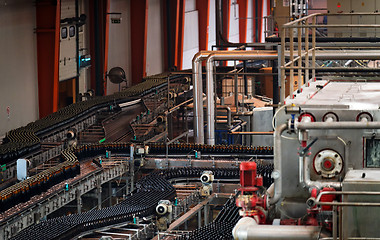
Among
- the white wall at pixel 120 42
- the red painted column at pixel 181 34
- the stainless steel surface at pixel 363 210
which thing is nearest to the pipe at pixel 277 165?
the stainless steel surface at pixel 363 210

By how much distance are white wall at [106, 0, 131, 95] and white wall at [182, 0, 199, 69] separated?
6918mm

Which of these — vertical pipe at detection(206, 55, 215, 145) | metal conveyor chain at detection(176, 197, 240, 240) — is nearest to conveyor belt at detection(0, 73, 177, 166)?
vertical pipe at detection(206, 55, 215, 145)

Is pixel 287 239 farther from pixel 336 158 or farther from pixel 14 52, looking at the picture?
pixel 14 52

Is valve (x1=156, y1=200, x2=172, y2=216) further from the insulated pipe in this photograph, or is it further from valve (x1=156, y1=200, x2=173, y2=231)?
the insulated pipe

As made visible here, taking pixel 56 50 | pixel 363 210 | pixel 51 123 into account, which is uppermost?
pixel 56 50

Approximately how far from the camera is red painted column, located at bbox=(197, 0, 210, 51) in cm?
4178

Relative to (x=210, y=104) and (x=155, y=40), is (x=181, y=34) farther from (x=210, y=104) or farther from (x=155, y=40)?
(x=210, y=104)

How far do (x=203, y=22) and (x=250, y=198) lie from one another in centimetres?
3423

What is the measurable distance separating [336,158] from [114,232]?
5.68 metres

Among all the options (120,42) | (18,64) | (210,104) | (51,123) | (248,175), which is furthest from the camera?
(120,42)

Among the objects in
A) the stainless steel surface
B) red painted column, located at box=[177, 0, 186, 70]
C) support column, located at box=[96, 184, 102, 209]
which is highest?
red painted column, located at box=[177, 0, 186, 70]

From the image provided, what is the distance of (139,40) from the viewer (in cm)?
3250

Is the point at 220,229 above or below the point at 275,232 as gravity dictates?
below

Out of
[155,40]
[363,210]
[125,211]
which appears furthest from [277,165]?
[155,40]
